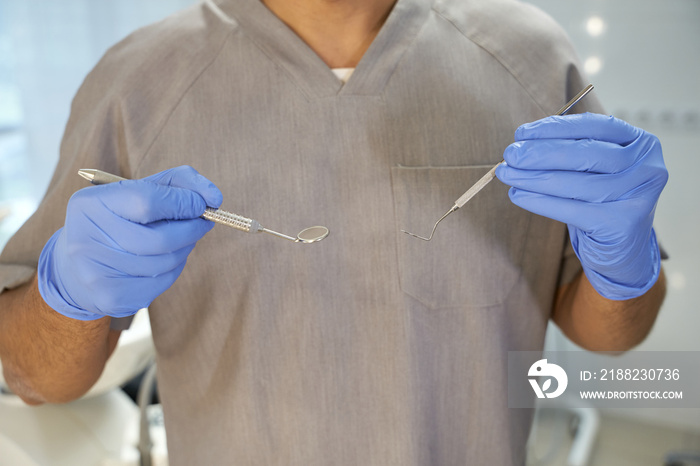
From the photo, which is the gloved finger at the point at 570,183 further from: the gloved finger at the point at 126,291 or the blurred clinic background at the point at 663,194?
the blurred clinic background at the point at 663,194

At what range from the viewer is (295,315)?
90 cm

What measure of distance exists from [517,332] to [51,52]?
7.02 feet

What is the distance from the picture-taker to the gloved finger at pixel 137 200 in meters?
0.70

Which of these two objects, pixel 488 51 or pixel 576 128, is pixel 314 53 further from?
pixel 576 128

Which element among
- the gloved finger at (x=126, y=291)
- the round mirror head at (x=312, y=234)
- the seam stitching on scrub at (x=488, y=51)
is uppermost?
the seam stitching on scrub at (x=488, y=51)

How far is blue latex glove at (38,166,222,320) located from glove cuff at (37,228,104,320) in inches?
0.7

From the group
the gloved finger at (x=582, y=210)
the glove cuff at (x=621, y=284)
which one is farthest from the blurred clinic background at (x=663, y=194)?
the gloved finger at (x=582, y=210)

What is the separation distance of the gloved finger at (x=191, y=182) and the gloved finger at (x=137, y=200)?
0.02 meters

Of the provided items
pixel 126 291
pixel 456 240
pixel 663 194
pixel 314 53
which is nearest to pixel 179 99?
pixel 314 53

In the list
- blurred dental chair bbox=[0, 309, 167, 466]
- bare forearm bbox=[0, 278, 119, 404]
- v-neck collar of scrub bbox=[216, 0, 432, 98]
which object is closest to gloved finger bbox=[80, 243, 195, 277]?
bare forearm bbox=[0, 278, 119, 404]

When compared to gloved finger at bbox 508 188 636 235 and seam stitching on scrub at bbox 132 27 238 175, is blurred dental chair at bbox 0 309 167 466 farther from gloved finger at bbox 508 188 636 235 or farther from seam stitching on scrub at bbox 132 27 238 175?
gloved finger at bbox 508 188 636 235

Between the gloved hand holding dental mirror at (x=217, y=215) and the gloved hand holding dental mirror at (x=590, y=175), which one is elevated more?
the gloved hand holding dental mirror at (x=590, y=175)

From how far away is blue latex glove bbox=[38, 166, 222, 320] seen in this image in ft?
2.32

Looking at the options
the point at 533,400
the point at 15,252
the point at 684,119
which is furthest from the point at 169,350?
the point at 684,119
